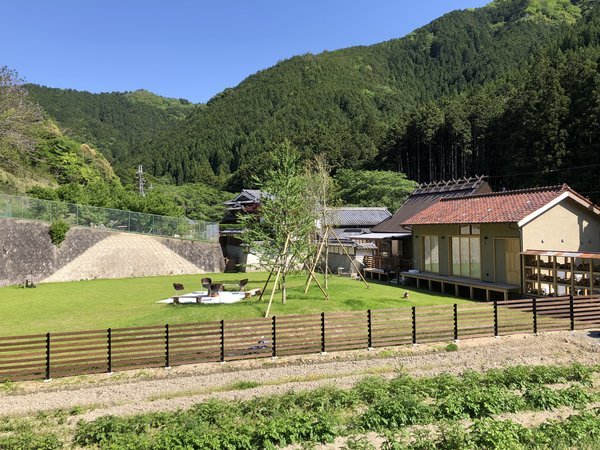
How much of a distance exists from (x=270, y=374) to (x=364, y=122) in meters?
73.0

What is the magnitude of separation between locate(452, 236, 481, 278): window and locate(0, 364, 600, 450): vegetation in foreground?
38.5 ft

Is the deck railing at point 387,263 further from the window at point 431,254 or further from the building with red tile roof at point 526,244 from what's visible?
the building with red tile roof at point 526,244

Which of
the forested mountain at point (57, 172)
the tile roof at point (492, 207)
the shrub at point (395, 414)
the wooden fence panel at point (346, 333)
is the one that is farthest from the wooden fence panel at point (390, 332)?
the forested mountain at point (57, 172)

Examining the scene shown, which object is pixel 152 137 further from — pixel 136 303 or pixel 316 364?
pixel 316 364

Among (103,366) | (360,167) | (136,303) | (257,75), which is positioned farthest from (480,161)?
(257,75)

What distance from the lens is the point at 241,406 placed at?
7.55m

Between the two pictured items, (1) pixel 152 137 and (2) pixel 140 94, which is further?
(2) pixel 140 94

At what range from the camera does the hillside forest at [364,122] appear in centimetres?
3856

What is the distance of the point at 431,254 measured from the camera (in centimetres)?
2364

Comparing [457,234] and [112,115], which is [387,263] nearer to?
[457,234]

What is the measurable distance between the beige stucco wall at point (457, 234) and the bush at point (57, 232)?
21818mm

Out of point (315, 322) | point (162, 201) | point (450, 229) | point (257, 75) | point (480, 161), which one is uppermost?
point (257, 75)

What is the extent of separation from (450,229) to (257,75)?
341ft

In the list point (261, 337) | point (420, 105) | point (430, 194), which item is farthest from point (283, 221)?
point (420, 105)
